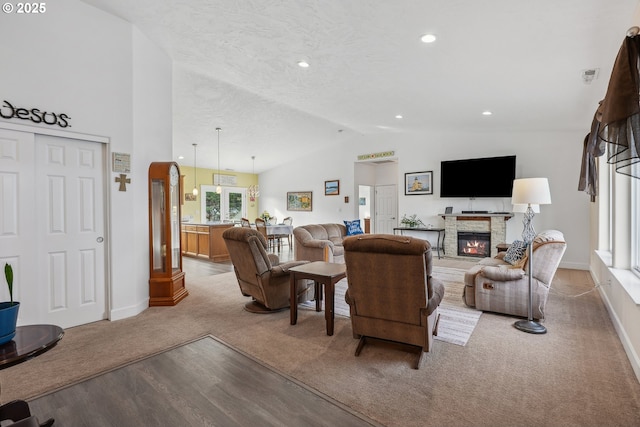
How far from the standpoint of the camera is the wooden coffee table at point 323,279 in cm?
311

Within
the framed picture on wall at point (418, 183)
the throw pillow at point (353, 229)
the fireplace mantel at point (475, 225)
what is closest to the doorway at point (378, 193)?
the framed picture on wall at point (418, 183)

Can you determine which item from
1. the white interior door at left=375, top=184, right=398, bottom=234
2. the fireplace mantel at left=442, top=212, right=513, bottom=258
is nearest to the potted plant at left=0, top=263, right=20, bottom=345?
the fireplace mantel at left=442, top=212, right=513, bottom=258

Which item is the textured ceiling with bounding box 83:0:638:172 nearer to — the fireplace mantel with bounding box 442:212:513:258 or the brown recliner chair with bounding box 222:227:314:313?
the fireplace mantel with bounding box 442:212:513:258

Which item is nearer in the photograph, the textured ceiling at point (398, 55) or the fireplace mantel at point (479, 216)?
the textured ceiling at point (398, 55)

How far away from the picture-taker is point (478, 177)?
279 inches

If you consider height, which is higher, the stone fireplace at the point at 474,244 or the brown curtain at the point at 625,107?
the brown curtain at the point at 625,107

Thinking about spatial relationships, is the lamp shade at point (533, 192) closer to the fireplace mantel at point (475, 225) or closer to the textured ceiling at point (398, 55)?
the textured ceiling at point (398, 55)

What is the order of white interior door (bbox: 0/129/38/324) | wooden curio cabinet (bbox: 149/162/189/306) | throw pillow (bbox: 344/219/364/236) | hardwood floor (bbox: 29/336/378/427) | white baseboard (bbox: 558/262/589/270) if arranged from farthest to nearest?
throw pillow (bbox: 344/219/364/236)
white baseboard (bbox: 558/262/589/270)
wooden curio cabinet (bbox: 149/162/189/306)
white interior door (bbox: 0/129/38/324)
hardwood floor (bbox: 29/336/378/427)

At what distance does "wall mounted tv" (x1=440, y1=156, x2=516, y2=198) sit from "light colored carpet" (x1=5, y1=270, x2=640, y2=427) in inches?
137

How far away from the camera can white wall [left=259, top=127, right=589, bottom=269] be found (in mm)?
6223

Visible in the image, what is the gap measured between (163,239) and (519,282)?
174 inches

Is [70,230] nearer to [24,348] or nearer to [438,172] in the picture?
[24,348]

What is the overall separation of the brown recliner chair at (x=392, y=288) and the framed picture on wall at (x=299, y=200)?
8039 millimetres

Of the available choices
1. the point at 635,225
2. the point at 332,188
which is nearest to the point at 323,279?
the point at 635,225
